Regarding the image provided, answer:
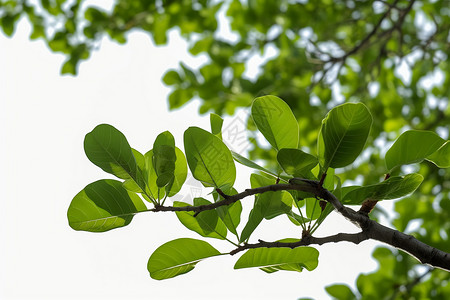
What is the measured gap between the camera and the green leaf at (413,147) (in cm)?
59

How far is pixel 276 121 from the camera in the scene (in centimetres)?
62

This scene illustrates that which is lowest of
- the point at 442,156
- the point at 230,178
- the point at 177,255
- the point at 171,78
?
the point at 177,255

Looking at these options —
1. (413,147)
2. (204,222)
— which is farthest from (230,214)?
(413,147)

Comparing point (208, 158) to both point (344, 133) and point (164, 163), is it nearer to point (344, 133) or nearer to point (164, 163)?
point (164, 163)

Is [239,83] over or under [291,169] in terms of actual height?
over

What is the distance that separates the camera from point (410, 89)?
269 centimetres

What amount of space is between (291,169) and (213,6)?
2175 mm

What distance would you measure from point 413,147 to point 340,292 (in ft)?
2.96

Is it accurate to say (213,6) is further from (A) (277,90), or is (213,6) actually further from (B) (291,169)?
(B) (291,169)

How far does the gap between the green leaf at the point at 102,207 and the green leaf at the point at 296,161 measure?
236 mm

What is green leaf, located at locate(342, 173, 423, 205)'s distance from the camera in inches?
23.1

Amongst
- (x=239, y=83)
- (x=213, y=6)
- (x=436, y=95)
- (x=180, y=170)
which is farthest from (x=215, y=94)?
(x=180, y=170)

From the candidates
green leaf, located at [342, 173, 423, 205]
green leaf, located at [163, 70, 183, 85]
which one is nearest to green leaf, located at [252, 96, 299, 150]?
green leaf, located at [342, 173, 423, 205]

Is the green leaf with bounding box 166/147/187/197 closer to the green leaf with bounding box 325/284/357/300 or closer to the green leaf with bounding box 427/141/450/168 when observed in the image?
the green leaf with bounding box 427/141/450/168
